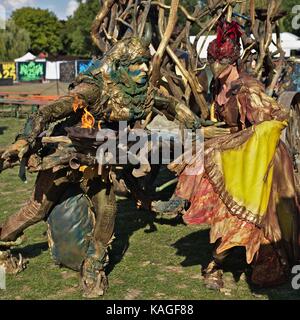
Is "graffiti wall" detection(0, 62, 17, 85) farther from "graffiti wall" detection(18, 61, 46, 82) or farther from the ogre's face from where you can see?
the ogre's face

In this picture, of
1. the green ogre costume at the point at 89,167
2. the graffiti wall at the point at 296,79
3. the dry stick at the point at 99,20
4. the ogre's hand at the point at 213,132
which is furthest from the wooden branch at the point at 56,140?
the graffiti wall at the point at 296,79

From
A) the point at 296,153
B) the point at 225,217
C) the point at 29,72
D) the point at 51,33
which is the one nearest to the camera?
the point at 225,217

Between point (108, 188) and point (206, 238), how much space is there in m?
1.66

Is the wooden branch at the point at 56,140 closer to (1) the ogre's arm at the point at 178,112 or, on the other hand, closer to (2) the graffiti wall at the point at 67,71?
(1) the ogre's arm at the point at 178,112

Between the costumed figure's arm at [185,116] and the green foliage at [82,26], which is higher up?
the green foliage at [82,26]

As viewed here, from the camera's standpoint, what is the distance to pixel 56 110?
12.1 feet

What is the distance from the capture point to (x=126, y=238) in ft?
18.0

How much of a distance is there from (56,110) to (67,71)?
23210 mm

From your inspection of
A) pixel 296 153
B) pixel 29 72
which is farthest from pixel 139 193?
pixel 29 72

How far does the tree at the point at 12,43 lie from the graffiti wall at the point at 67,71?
65.0 ft

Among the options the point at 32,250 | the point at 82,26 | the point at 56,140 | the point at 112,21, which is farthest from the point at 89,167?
the point at 82,26

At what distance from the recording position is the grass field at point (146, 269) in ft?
13.6

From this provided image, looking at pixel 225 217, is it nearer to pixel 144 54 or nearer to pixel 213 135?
pixel 213 135

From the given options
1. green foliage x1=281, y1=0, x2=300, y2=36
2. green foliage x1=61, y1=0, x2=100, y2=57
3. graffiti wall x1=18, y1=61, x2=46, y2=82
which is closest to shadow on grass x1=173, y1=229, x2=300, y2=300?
green foliage x1=281, y1=0, x2=300, y2=36
